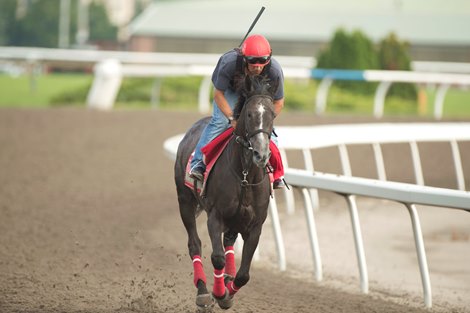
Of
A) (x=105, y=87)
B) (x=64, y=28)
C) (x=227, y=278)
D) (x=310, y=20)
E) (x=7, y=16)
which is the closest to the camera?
(x=227, y=278)

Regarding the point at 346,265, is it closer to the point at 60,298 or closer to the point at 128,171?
the point at 60,298

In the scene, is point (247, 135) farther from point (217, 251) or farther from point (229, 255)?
point (229, 255)

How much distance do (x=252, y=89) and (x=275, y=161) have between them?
571mm

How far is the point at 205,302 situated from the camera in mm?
5902

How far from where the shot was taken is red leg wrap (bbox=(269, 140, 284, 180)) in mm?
6023

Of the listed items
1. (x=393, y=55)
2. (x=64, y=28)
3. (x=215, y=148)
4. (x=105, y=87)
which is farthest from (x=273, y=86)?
(x=64, y=28)

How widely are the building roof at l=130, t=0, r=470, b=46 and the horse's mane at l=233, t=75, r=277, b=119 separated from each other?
47.6m

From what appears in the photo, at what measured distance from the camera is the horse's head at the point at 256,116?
539cm

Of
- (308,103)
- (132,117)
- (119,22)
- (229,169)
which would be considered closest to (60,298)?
(229,169)

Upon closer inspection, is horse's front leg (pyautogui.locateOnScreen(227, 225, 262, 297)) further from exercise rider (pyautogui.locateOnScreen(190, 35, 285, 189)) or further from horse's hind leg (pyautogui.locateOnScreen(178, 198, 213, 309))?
exercise rider (pyautogui.locateOnScreen(190, 35, 285, 189))

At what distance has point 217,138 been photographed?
20.0 ft

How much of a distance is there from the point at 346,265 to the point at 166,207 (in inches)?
114

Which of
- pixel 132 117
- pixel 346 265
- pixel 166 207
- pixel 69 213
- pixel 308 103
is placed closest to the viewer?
pixel 346 265

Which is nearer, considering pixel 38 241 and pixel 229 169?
pixel 229 169
